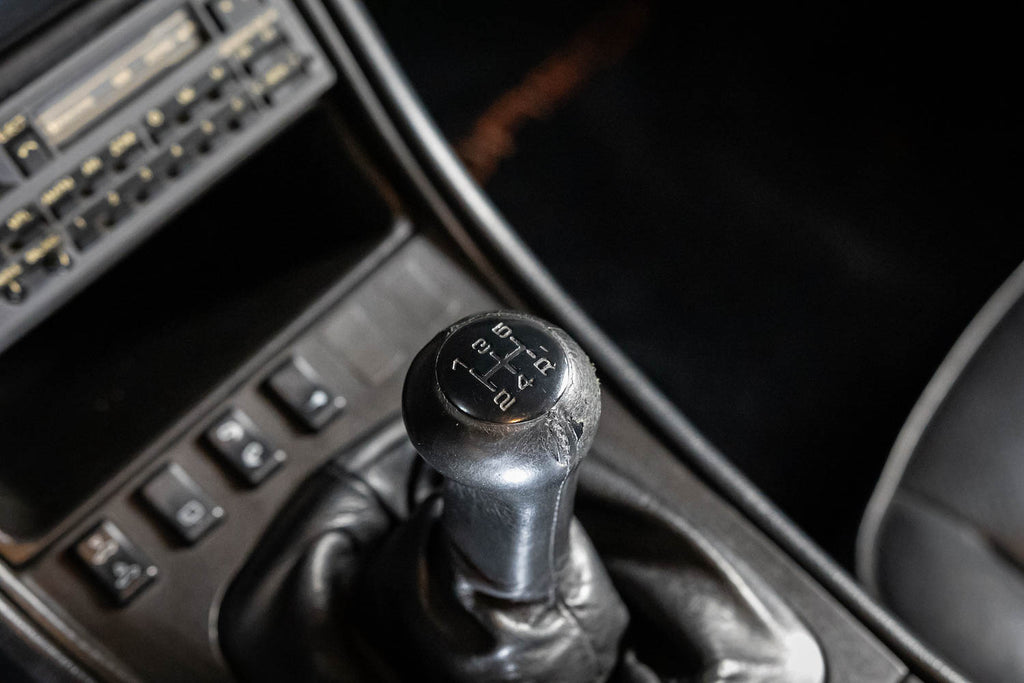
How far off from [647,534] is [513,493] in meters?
0.27

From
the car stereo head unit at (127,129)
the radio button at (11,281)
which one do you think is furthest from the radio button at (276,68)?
the radio button at (11,281)

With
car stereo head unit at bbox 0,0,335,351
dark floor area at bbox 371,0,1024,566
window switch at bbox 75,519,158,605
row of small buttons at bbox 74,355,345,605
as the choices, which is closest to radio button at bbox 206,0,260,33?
car stereo head unit at bbox 0,0,335,351

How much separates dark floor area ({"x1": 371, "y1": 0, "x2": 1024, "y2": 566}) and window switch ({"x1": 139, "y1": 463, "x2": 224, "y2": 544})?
0.64 meters

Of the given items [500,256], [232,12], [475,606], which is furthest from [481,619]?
[232,12]

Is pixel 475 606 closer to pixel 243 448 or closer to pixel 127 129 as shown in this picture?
pixel 243 448

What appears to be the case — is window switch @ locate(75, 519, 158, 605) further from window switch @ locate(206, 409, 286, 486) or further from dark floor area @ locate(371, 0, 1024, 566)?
dark floor area @ locate(371, 0, 1024, 566)

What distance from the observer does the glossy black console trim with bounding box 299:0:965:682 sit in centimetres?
70

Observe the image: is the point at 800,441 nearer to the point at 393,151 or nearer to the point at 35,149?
the point at 393,151

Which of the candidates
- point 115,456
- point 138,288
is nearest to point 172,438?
point 115,456

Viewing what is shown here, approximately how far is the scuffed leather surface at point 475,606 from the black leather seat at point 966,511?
0.24 metres

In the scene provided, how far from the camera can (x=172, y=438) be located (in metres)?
0.72

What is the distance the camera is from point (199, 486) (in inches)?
28.0

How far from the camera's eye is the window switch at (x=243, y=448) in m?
0.72

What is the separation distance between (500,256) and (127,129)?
0.29 m
